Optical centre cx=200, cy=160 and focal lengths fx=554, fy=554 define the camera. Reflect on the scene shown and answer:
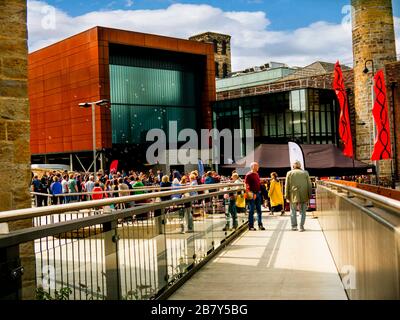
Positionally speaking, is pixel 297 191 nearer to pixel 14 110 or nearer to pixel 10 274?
pixel 14 110

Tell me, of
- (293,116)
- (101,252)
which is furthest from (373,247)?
(293,116)

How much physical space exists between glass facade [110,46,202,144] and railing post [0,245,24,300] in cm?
4273

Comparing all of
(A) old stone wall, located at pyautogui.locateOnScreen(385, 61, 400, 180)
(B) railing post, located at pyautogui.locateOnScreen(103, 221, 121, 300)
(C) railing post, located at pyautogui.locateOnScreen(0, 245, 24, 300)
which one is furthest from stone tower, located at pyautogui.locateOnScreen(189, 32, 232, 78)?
(C) railing post, located at pyautogui.locateOnScreen(0, 245, 24, 300)

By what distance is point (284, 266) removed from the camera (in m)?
7.68

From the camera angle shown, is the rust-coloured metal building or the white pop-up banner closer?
the white pop-up banner

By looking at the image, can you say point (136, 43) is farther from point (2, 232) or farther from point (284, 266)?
point (2, 232)

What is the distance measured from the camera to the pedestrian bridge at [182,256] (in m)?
3.04

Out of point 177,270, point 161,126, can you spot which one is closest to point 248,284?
point 177,270

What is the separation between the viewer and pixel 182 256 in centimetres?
679

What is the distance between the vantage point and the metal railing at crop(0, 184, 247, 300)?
9.79 ft

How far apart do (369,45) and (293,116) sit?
763 centimetres

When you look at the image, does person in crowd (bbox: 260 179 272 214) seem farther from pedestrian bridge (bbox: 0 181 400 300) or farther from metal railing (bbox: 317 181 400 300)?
metal railing (bbox: 317 181 400 300)

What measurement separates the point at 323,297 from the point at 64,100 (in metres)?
44.5
